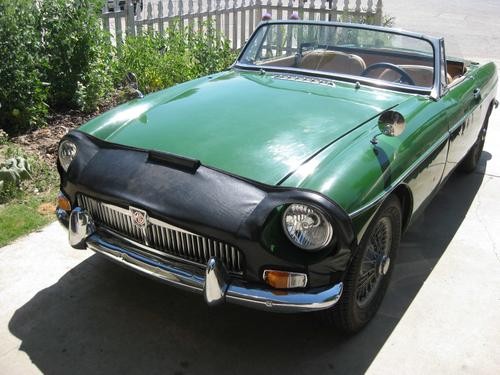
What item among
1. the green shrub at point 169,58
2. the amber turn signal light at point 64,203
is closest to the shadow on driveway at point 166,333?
the amber turn signal light at point 64,203

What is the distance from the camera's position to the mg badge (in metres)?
2.56

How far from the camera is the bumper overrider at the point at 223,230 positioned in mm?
2346

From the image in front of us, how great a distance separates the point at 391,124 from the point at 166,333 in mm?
1615

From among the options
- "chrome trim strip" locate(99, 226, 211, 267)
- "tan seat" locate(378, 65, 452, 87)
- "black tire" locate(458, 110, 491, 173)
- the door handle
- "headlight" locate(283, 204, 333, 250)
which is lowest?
"black tire" locate(458, 110, 491, 173)

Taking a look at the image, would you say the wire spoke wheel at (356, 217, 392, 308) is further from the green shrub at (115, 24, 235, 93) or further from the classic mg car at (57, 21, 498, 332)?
the green shrub at (115, 24, 235, 93)

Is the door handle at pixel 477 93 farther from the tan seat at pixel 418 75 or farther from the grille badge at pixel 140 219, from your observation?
the grille badge at pixel 140 219

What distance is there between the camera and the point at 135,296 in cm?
319

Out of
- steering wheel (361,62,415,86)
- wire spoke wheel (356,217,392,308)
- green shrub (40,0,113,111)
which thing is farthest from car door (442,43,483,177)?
green shrub (40,0,113,111)

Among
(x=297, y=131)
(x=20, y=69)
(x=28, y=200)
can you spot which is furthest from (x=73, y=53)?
(x=297, y=131)

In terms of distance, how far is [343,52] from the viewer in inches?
165

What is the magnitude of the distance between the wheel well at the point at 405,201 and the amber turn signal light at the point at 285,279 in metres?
0.82

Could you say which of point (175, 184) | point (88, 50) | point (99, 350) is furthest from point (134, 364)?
point (88, 50)

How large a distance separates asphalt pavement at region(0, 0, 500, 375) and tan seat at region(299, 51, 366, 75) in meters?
1.39

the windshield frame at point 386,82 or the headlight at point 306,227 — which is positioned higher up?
the windshield frame at point 386,82
